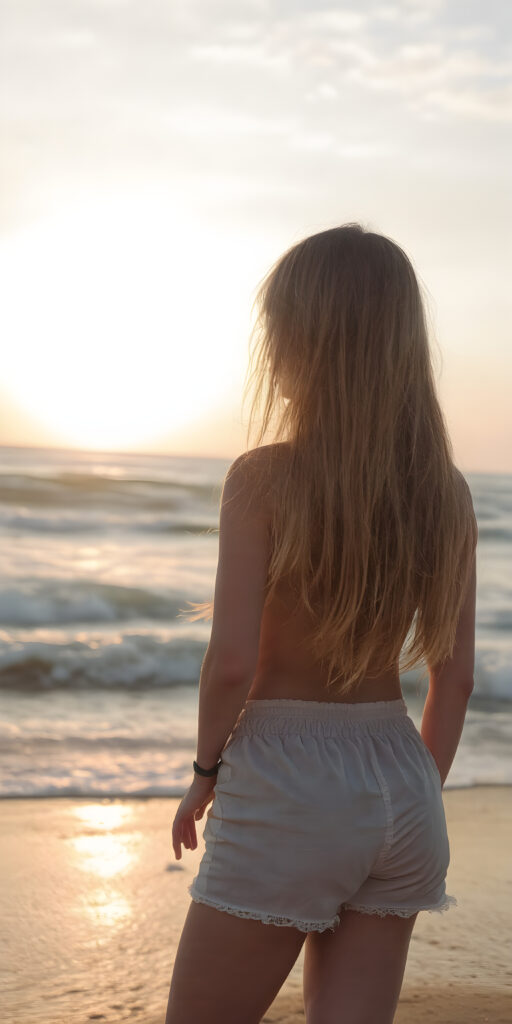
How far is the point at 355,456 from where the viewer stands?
168cm

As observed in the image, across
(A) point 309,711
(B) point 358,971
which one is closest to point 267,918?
(B) point 358,971

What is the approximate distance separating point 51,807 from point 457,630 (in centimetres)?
327

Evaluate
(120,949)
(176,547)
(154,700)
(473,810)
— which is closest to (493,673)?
(154,700)

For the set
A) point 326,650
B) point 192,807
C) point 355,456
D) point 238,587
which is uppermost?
point 355,456

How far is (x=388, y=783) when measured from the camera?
1.66m

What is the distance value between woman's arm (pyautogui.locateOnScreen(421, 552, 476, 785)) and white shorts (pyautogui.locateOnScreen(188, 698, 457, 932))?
19 centimetres

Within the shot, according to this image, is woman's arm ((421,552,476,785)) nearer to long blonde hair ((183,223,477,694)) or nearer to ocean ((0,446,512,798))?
long blonde hair ((183,223,477,694))

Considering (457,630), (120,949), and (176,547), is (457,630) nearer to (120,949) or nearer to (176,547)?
(120,949)

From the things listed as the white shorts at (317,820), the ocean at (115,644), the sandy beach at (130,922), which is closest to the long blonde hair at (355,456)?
the white shorts at (317,820)

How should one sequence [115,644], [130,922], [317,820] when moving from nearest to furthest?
[317,820] < [130,922] < [115,644]

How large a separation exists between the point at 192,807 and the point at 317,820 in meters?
0.25

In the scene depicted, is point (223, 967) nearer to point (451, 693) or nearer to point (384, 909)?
point (384, 909)

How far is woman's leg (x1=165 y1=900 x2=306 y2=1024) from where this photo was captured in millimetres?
1624

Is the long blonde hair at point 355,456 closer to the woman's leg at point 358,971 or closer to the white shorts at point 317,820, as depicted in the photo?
the white shorts at point 317,820
